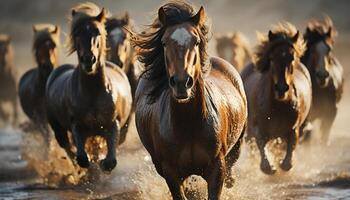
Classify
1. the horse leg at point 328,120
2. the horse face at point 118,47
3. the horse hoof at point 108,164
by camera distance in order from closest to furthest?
the horse hoof at point 108,164 < the horse face at point 118,47 < the horse leg at point 328,120

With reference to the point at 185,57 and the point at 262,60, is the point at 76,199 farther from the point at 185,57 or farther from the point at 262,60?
the point at 185,57

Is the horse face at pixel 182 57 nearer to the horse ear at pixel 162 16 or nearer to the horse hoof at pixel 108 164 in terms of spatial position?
the horse ear at pixel 162 16

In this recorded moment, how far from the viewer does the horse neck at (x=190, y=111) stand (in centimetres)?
589

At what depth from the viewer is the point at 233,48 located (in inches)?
628

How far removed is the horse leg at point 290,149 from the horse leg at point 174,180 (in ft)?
10.5

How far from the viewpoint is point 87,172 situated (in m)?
9.87

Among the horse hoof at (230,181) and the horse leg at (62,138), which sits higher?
the horse hoof at (230,181)

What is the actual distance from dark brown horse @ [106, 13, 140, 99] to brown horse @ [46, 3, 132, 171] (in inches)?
60.1

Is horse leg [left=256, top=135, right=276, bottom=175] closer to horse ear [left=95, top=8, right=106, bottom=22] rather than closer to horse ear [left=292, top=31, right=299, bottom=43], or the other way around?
horse ear [left=292, top=31, right=299, bottom=43]

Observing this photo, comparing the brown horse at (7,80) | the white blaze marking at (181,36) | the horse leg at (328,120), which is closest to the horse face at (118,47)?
the horse leg at (328,120)

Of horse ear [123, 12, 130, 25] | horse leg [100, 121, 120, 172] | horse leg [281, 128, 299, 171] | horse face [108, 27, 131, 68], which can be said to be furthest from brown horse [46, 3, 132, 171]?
horse ear [123, 12, 130, 25]

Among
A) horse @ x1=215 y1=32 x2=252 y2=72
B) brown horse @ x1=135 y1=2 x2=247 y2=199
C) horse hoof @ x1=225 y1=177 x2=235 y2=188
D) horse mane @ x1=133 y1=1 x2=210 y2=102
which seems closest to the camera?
brown horse @ x1=135 y1=2 x2=247 y2=199

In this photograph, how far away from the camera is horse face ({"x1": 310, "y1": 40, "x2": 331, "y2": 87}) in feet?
37.3

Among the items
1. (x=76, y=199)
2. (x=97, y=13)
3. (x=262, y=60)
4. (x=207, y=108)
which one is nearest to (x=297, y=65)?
(x=262, y=60)
